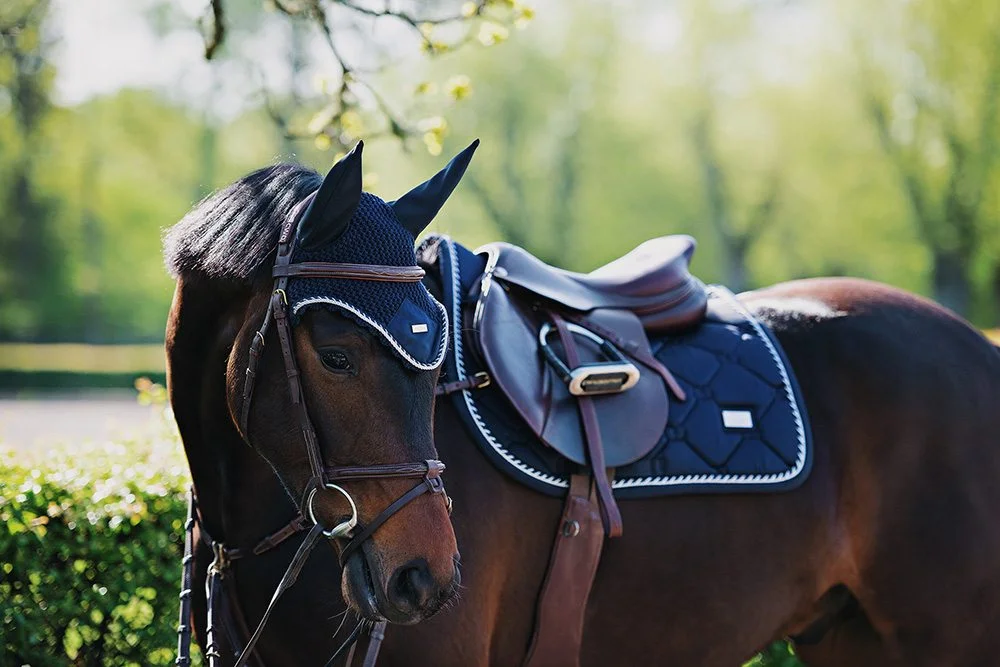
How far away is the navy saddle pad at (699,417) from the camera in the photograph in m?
2.76

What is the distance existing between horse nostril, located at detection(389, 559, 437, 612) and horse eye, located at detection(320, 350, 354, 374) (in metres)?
0.45

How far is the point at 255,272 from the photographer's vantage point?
7.64ft

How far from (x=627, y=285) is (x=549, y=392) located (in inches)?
23.4

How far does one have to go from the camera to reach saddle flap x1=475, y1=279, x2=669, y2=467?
2.78 meters

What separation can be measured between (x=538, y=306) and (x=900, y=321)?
135cm

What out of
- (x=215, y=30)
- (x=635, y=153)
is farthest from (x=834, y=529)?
(x=635, y=153)

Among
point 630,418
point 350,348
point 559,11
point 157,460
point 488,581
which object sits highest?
point 350,348

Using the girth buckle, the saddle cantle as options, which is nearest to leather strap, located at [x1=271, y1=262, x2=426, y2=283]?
the saddle cantle

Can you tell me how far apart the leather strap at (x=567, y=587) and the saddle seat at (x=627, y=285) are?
691mm

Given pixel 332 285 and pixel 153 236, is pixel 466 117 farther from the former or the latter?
pixel 332 285

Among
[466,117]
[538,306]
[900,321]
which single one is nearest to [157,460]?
[538,306]

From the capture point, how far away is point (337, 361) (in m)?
2.17

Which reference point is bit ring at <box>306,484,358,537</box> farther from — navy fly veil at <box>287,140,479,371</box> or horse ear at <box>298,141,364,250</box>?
horse ear at <box>298,141,364,250</box>

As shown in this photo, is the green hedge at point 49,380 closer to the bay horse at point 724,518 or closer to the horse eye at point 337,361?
the bay horse at point 724,518
